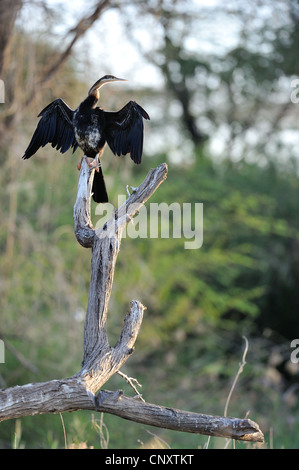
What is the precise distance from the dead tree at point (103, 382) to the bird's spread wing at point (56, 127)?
281mm

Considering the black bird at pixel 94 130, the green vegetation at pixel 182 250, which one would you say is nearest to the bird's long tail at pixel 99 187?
the black bird at pixel 94 130

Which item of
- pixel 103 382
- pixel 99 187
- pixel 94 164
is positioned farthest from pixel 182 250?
pixel 103 382

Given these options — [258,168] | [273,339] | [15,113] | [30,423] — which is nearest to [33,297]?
[30,423]

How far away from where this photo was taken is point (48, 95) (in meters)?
5.42

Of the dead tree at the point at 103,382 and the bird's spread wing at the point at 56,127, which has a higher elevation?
the bird's spread wing at the point at 56,127

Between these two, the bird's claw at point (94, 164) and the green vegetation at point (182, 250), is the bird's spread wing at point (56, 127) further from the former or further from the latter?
the green vegetation at point (182, 250)

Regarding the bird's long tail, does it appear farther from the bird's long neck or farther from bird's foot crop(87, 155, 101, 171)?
the bird's long neck

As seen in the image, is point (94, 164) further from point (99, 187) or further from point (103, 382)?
point (103, 382)

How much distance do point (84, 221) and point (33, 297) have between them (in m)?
3.31

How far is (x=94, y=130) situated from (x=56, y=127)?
0.20 meters

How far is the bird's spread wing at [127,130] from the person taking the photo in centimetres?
245

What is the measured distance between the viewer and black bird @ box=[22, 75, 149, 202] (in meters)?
2.46

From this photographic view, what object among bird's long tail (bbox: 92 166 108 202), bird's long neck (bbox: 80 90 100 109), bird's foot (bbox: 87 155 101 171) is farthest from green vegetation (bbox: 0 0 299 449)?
bird's long neck (bbox: 80 90 100 109)
